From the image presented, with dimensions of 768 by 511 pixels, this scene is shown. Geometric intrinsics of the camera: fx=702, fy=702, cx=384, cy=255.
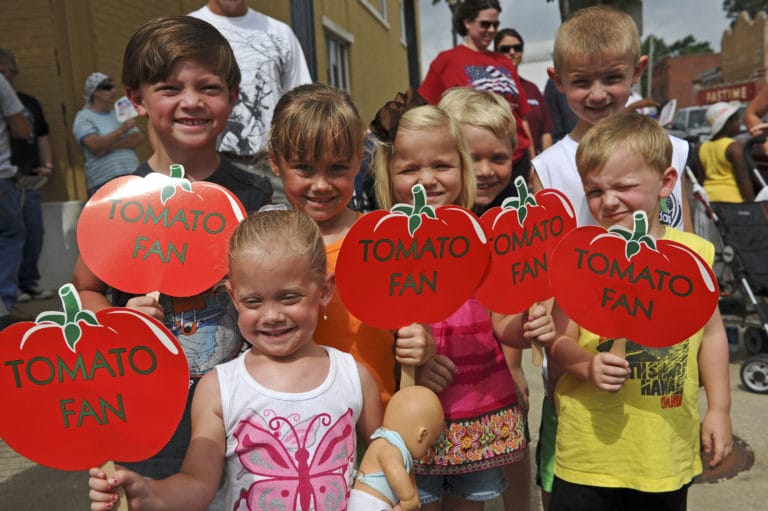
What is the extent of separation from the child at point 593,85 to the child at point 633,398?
326 mm

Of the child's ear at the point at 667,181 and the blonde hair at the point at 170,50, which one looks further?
the child's ear at the point at 667,181

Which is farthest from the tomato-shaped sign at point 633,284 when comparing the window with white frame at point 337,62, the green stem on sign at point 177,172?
the window with white frame at point 337,62

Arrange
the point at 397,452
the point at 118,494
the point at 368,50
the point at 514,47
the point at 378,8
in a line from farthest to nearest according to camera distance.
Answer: the point at 378,8 < the point at 368,50 < the point at 514,47 < the point at 397,452 < the point at 118,494

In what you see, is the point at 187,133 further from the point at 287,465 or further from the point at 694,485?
the point at 694,485

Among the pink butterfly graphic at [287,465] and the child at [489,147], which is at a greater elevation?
the child at [489,147]

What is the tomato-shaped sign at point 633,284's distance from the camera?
1.57 m

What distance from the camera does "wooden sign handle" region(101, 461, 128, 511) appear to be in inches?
48.4

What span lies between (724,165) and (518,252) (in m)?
4.58

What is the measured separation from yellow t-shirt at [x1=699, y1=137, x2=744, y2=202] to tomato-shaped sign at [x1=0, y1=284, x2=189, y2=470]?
522 cm

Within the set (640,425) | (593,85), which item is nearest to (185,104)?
(593,85)

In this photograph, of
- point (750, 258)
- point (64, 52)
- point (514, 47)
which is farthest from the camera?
point (64, 52)

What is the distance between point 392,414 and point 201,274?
53 centimetres

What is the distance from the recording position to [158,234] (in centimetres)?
157

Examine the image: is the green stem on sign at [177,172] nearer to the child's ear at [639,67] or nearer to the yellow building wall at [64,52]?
the child's ear at [639,67]
